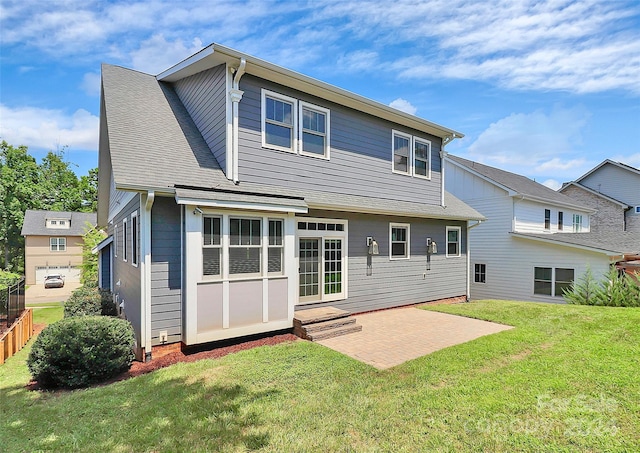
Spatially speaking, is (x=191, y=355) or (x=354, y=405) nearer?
(x=354, y=405)

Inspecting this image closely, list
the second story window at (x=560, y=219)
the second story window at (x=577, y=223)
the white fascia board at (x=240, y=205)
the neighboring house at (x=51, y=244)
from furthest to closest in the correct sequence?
the neighboring house at (x=51, y=244), the second story window at (x=577, y=223), the second story window at (x=560, y=219), the white fascia board at (x=240, y=205)

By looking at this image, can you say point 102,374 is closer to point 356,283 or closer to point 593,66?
point 356,283

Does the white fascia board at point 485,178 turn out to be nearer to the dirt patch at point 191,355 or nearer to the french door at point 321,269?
the french door at point 321,269

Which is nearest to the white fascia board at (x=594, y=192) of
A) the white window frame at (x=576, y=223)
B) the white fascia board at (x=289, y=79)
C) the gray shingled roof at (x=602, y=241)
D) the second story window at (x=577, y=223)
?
the white window frame at (x=576, y=223)

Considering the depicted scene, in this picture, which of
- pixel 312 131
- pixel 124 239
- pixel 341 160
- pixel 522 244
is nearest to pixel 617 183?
pixel 522 244

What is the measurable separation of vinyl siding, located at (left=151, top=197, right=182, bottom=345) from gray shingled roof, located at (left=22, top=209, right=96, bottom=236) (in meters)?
31.9

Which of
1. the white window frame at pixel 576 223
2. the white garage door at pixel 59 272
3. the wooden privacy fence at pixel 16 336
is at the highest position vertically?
the white window frame at pixel 576 223

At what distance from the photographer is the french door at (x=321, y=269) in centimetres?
850

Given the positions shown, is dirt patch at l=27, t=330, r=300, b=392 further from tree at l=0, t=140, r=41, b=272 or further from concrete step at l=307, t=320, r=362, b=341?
tree at l=0, t=140, r=41, b=272

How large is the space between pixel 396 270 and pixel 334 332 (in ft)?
12.1

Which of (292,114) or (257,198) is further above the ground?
(292,114)

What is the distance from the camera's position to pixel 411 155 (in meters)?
10.9

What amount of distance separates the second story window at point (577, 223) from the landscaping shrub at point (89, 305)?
2529 cm

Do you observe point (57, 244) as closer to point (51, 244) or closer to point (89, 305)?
point (51, 244)
